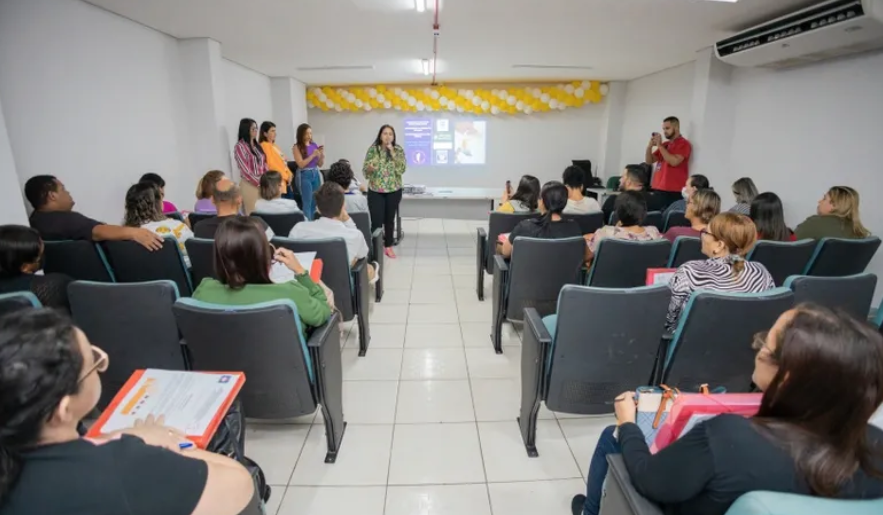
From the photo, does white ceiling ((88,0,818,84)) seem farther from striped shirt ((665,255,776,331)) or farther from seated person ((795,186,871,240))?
striped shirt ((665,255,776,331))

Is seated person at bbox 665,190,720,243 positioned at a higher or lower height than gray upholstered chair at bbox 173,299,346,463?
higher

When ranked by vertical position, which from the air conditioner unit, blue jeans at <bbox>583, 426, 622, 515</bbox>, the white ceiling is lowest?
blue jeans at <bbox>583, 426, 622, 515</bbox>

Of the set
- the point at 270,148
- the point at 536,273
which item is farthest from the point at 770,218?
the point at 270,148

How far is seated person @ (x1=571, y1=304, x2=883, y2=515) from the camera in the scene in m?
0.85

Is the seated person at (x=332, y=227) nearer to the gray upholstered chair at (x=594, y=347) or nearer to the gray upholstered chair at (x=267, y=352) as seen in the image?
the gray upholstered chair at (x=267, y=352)

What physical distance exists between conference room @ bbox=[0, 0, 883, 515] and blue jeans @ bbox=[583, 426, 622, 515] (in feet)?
0.03

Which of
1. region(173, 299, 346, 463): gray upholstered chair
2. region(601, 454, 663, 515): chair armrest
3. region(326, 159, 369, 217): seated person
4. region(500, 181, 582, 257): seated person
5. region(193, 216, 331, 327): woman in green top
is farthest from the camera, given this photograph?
region(326, 159, 369, 217): seated person

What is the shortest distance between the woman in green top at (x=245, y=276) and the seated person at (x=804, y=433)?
1.40 meters

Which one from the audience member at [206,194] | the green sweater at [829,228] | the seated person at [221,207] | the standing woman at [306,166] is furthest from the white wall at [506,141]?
the seated person at [221,207]

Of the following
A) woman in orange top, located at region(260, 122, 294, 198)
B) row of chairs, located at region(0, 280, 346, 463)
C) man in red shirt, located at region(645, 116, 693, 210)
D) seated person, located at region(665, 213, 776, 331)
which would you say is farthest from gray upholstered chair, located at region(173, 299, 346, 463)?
man in red shirt, located at region(645, 116, 693, 210)

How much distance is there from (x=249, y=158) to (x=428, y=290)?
2.63 meters

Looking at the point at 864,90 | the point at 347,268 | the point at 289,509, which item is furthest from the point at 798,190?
the point at 289,509

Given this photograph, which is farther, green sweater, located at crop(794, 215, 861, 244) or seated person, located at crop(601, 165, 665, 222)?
seated person, located at crop(601, 165, 665, 222)

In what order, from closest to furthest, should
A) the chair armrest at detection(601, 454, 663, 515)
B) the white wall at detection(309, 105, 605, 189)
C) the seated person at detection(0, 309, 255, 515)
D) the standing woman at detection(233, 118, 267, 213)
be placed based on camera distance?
the seated person at detection(0, 309, 255, 515), the chair armrest at detection(601, 454, 663, 515), the standing woman at detection(233, 118, 267, 213), the white wall at detection(309, 105, 605, 189)
